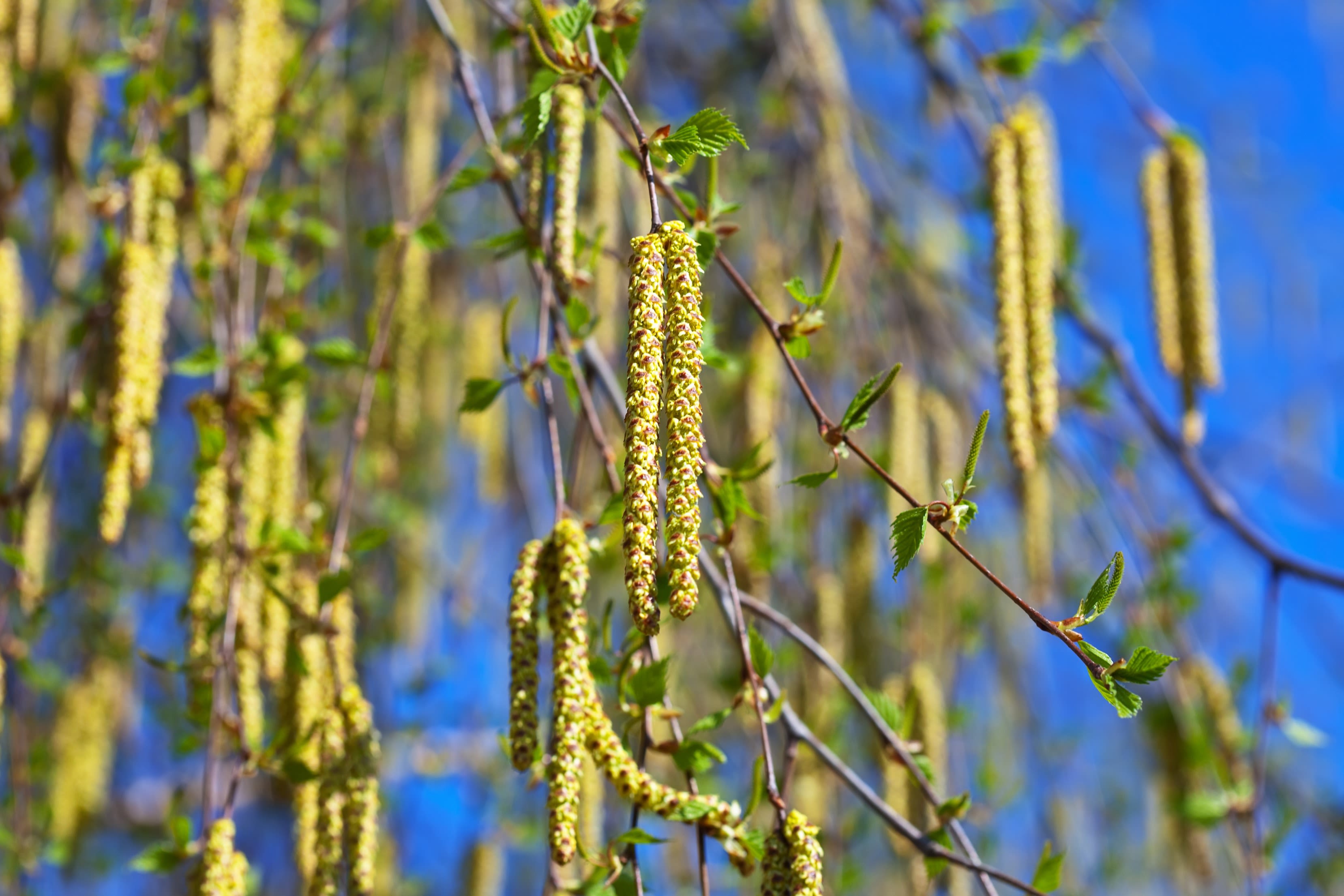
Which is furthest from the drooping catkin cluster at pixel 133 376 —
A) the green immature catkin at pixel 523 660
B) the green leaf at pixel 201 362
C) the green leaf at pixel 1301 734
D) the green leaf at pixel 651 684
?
the green leaf at pixel 1301 734

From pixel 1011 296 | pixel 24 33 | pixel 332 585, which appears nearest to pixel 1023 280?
pixel 1011 296

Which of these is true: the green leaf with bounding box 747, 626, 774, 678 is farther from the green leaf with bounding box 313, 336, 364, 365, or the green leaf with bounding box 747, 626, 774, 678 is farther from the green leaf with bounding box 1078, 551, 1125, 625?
the green leaf with bounding box 313, 336, 364, 365

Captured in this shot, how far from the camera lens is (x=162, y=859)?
4.88ft

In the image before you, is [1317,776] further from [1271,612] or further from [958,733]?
[1271,612]

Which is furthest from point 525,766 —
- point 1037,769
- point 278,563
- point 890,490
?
point 1037,769

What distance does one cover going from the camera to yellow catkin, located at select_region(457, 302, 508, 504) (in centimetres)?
312

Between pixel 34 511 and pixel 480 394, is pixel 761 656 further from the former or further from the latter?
pixel 34 511

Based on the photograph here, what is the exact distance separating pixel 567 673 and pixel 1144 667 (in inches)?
20.9

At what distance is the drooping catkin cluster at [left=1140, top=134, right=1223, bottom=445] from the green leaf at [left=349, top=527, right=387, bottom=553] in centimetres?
136

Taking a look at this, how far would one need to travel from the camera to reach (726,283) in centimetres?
323

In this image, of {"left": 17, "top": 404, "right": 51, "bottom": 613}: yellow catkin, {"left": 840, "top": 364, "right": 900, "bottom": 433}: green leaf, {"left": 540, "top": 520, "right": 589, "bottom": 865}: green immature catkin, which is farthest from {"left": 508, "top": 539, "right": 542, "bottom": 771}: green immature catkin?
{"left": 17, "top": 404, "right": 51, "bottom": 613}: yellow catkin

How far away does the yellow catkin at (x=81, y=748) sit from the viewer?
267cm

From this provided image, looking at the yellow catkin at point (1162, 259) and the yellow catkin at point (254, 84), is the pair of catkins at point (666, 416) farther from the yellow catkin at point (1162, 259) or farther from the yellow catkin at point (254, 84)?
the yellow catkin at point (1162, 259)

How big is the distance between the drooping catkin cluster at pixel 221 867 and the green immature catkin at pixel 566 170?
76 cm
